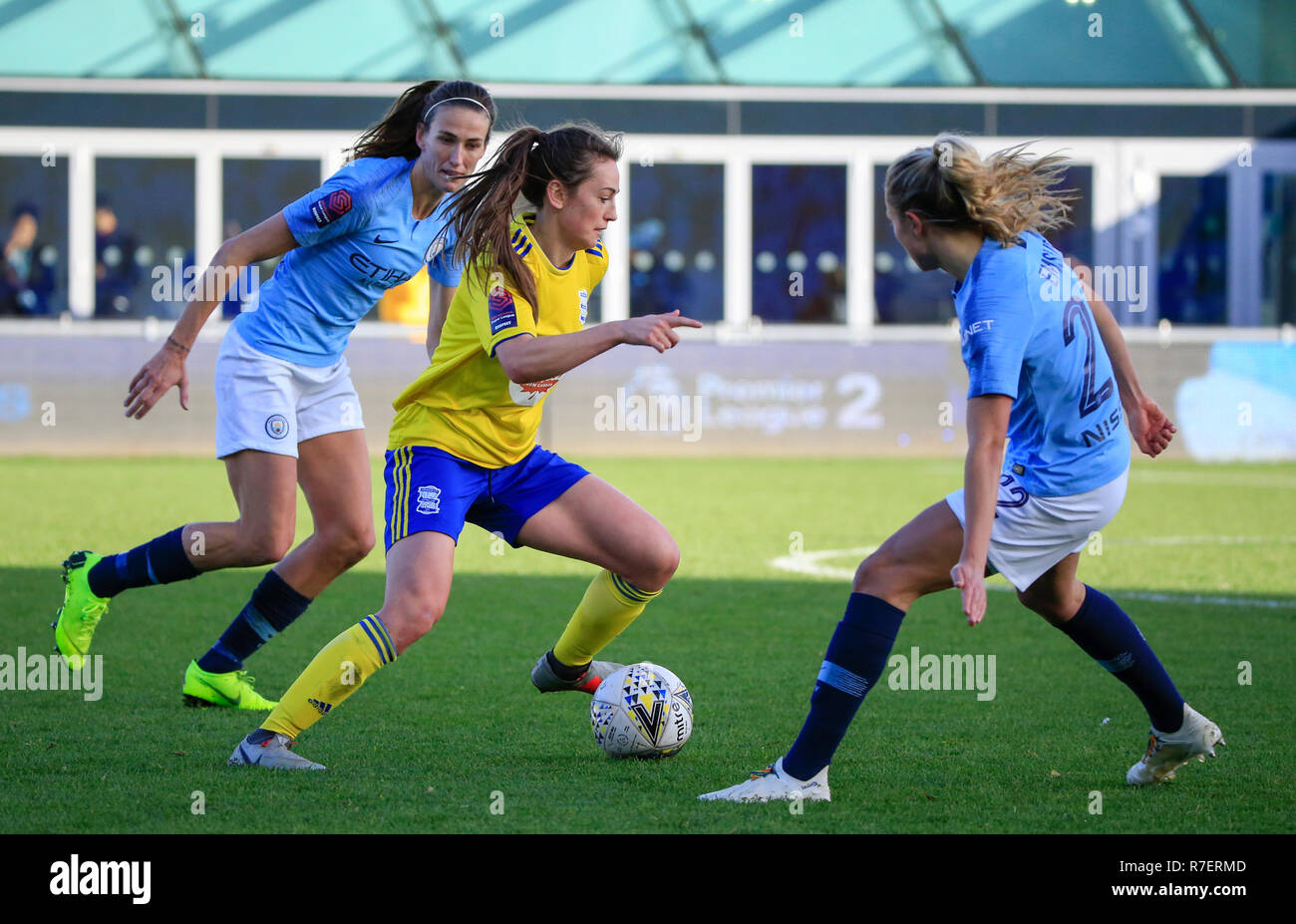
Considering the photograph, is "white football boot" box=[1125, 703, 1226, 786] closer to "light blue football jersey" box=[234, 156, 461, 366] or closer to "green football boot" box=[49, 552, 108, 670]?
"light blue football jersey" box=[234, 156, 461, 366]

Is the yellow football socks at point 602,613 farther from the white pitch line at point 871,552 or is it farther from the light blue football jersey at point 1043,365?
the white pitch line at point 871,552

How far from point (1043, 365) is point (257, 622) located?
2.79 m

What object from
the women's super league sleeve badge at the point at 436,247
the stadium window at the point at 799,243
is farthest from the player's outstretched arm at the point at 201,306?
the stadium window at the point at 799,243

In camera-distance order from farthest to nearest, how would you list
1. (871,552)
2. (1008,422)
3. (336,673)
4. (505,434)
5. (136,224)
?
(136,224)
(871,552)
(505,434)
(336,673)
(1008,422)

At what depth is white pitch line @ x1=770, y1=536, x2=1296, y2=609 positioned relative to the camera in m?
7.75

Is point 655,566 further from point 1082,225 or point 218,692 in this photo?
point 1082,225

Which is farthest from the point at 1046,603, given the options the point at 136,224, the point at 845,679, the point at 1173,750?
the point at 136,224

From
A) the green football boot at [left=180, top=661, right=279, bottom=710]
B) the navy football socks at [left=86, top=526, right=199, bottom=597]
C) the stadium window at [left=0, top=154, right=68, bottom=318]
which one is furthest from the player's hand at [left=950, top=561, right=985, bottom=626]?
the stadium window at [left=0, top=154, right=68, bottom=318]

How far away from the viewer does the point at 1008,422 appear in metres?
3.85

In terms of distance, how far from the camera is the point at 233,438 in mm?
5082

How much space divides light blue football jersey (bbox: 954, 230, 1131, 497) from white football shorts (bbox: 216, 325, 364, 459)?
7.58ft

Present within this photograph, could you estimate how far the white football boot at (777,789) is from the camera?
3984mm
